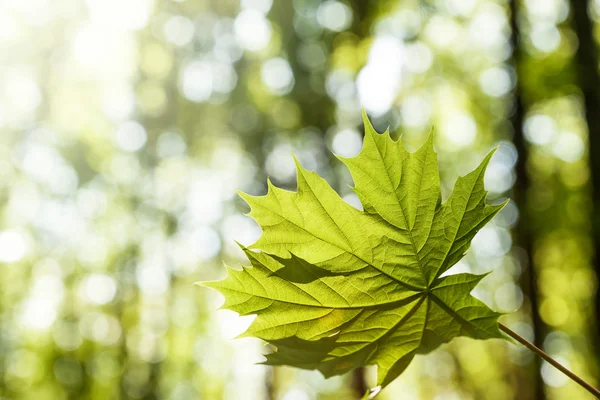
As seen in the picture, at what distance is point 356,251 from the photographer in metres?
1.03

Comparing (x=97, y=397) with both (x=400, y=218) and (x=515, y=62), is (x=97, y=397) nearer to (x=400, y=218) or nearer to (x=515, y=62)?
(x=515, y=62)

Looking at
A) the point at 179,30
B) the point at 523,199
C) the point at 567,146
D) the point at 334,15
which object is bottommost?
the point at 523,199

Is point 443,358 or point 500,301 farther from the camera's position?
point 443,358

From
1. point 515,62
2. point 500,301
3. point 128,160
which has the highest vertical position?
point 128,160

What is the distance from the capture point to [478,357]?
45.4 feet

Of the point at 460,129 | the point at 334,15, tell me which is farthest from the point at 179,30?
the point at 460,129

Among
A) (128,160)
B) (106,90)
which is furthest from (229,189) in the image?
(106,90)

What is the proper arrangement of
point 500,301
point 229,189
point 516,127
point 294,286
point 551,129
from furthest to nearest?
point 229,189 → point 500,301 → point 551,129 → point 516,127 → point 294,286

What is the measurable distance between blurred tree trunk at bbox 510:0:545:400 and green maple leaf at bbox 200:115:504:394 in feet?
18.3

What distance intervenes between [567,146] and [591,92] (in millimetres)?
4726

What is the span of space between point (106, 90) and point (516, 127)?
1096cm

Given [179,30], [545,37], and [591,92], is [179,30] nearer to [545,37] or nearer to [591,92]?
[545,37]

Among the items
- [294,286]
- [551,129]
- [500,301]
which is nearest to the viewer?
[294,286]

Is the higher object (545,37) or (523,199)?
(545,37)
